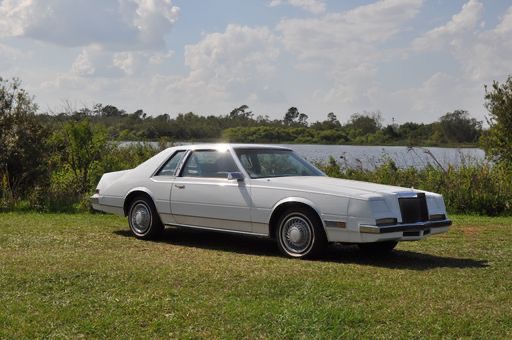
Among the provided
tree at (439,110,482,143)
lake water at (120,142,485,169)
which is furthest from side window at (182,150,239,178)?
tree at (439,110,482,143)

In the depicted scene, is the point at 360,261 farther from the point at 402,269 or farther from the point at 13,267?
the point at 13,267

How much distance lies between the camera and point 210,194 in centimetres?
882

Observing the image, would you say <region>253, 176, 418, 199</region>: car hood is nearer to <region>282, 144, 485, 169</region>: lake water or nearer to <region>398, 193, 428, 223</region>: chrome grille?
<region>398, 193, 428, 223</region>: chrome grille

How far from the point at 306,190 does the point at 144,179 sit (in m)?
2.89

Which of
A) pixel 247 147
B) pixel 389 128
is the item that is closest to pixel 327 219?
pixel 247 147

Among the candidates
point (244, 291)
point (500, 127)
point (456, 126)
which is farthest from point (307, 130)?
point (244, 291)

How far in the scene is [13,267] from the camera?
6.94m

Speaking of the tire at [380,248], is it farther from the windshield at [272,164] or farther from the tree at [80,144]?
the tree at [80,144]

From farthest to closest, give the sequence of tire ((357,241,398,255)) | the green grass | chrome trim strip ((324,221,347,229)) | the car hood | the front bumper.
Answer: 1. tire ((357,241,398,255))
2. the car hood
3. chrome trim strip ((324,221,347,229))
4. the front bumper
5. the green grass

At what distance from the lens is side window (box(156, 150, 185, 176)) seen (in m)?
9.54

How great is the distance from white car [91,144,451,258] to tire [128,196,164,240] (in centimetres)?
1

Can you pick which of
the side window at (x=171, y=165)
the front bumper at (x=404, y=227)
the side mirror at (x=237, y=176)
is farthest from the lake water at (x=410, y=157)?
the front bumper at (x=404, y=227)

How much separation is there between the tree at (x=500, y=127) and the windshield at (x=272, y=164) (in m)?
12.1

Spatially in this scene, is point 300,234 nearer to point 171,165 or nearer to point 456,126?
point 171,165
